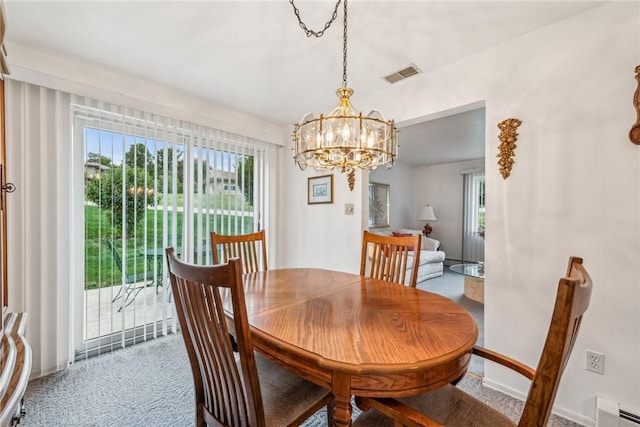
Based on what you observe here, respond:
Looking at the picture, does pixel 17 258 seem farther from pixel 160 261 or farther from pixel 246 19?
pixel 246 19

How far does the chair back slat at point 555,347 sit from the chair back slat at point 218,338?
0.76m

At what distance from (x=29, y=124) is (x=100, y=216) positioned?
0.77m

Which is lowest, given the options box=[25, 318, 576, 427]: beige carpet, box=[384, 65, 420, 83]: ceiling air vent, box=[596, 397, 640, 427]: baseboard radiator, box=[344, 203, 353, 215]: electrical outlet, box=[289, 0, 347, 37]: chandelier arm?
box=[25, 318, 576, 427]: beige carpet

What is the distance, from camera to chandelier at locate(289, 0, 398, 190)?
1511 millimetres

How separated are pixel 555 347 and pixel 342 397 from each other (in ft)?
1.99

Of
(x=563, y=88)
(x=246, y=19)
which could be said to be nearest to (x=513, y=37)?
(x=563, y=88)

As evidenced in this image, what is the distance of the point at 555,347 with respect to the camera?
2.29 ft

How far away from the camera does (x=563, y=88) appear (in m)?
1.75

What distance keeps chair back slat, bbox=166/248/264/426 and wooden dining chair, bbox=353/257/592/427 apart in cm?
41

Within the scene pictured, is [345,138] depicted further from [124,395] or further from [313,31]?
[124,395]

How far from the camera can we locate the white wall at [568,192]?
1558 millimetres

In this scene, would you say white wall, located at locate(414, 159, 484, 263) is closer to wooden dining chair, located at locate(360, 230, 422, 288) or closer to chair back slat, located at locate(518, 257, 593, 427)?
wooden dining chair, located at locate(360, 230, 422, 288)

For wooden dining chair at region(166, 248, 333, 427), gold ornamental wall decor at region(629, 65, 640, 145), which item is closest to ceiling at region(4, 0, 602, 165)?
gold ornamental wall decor at region(629, 65, 640, 145)

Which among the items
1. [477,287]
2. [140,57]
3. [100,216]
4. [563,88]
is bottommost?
[477,287]
